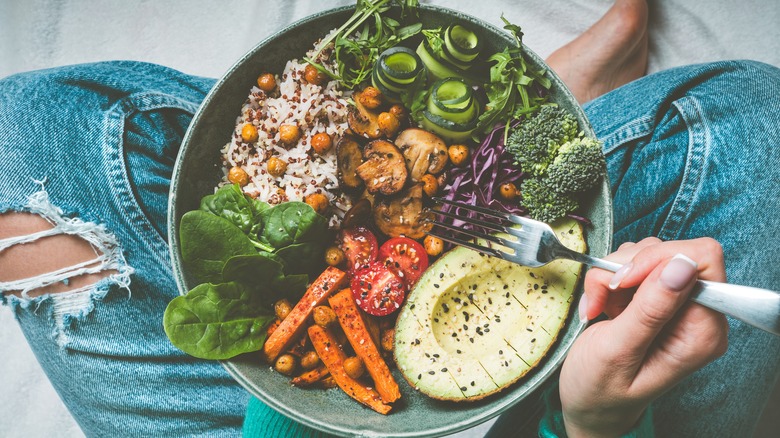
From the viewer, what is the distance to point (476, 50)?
4.41 feet

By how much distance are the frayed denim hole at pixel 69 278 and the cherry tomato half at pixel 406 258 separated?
2.56 ft

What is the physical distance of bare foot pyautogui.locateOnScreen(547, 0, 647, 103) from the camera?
A: 2.13 metres

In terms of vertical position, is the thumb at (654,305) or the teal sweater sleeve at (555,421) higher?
the thumb at (654,305)

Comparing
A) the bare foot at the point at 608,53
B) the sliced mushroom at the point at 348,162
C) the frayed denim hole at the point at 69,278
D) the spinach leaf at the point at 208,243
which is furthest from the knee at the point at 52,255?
the bare foot at the point at 608,53

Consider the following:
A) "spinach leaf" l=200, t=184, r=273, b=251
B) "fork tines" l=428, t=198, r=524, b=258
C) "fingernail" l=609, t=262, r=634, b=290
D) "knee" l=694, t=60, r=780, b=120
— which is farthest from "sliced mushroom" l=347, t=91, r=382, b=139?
"knee" l=694, t=60, r=780, b=120

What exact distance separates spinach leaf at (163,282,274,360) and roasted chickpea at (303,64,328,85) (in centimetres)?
59

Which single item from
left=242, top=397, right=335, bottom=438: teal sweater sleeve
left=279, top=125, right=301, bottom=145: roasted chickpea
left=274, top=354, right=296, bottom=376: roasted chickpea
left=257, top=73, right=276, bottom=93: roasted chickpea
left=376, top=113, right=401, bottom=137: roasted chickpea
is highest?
left=257, top=73, right=276, bottom=93: roasted chickpea

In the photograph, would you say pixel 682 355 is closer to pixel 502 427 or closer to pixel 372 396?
pixel 372 396

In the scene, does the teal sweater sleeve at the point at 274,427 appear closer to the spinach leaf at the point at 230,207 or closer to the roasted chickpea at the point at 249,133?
the spinach leaf at the point at 230,207

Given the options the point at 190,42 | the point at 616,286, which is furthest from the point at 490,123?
the point at 190,42

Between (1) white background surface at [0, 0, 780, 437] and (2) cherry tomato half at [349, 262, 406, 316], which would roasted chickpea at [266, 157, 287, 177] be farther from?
(1) white background surface at [0, 0, 780, 437]

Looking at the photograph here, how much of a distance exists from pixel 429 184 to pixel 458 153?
11 cm

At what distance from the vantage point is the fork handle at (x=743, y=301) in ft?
2.64

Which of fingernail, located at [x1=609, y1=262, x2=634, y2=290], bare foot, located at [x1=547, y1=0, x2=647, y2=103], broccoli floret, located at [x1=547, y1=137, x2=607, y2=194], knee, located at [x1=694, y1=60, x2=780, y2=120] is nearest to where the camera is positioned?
fingernail, located at [x1=609, y1=262, x2=634, y2=290]
